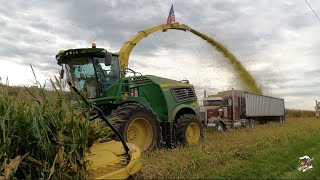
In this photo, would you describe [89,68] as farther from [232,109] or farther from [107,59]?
[232,109]

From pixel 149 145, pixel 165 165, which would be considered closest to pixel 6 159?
pixel 165 165

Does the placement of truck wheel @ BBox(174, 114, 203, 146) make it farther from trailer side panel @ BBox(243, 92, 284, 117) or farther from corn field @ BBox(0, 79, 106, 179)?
trailer side panel @ BBox(243, 92, 284, 117)

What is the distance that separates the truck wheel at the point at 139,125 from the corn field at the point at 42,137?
11.6 feet

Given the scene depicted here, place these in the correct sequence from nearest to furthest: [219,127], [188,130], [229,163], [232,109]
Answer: [229,163] → [188,130] → [219,127] → [232,109]

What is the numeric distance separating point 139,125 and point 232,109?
12.9m

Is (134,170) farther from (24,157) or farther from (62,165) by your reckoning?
(24,157)

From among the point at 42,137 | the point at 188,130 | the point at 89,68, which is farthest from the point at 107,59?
the point at 42,137

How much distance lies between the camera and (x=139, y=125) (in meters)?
9.16

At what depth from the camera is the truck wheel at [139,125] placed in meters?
8.52

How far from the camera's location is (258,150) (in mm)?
10203

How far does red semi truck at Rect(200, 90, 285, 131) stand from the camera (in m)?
19.7

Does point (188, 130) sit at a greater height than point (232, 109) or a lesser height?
lesser

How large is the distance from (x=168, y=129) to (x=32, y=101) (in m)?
5.94

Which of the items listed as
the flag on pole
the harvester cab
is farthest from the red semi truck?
the harvester cab
